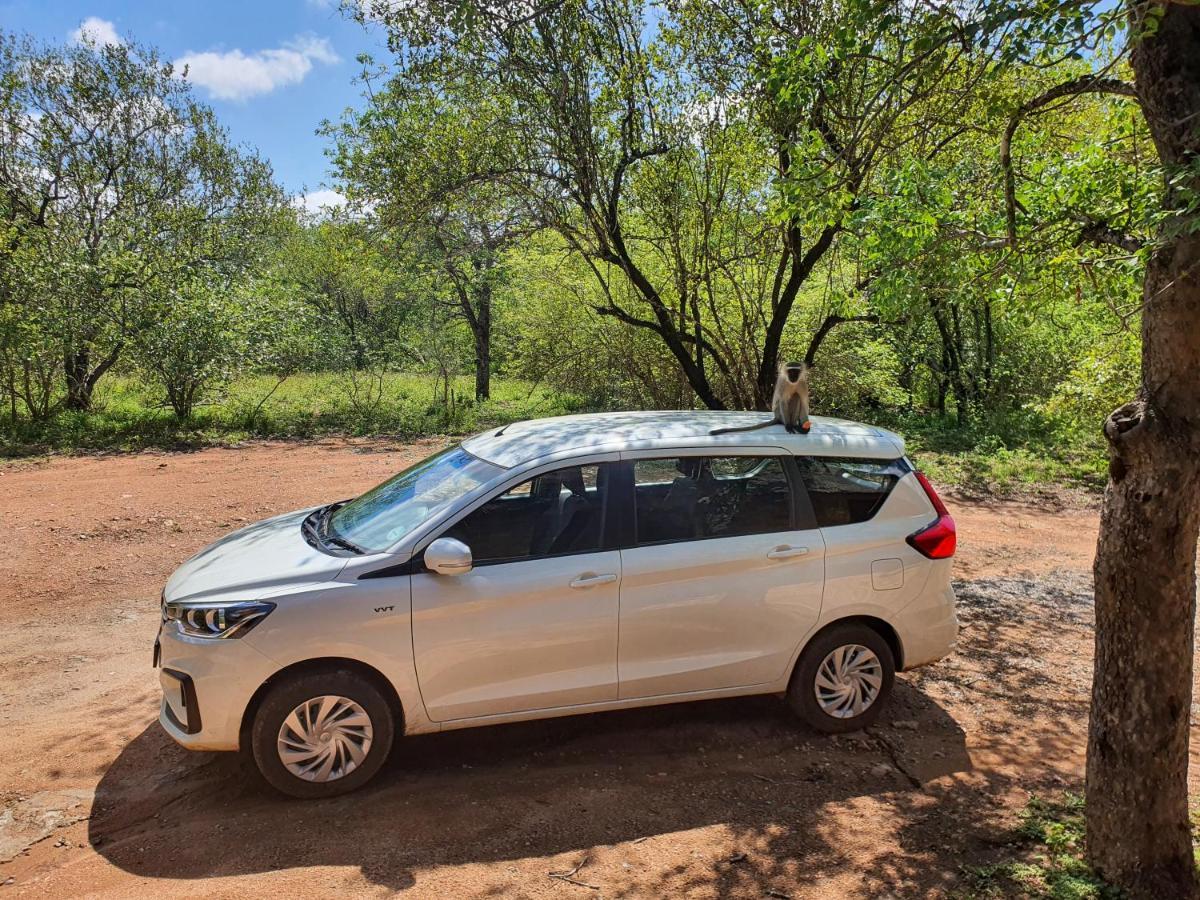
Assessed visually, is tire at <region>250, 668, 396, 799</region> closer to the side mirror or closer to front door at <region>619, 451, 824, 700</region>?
the side mirror

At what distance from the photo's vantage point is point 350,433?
16875 mm

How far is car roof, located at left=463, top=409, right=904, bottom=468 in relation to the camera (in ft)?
14.0

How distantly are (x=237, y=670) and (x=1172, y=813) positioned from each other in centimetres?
388

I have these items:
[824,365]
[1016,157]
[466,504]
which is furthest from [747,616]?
[824,365]

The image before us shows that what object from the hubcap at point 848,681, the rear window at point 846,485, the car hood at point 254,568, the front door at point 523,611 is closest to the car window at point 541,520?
the front door at point 523,611

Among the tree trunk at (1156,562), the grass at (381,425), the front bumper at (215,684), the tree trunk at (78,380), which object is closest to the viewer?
the tree trunk at (1156,562)

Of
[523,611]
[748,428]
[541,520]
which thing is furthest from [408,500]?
[748,428]

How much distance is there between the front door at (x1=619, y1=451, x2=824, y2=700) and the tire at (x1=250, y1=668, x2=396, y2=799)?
122cm

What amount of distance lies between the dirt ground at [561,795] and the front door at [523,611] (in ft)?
1.52

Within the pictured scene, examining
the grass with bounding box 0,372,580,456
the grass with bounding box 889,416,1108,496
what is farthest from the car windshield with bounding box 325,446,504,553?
the grass with bounding box 0,372,580,456

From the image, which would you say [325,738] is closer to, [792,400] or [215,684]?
[215,684]

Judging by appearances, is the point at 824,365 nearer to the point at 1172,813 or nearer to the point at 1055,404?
the point at 1055,404

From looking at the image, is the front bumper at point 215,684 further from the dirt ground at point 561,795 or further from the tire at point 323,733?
the dirt ground at point 561,795

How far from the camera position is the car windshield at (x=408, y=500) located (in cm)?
401
